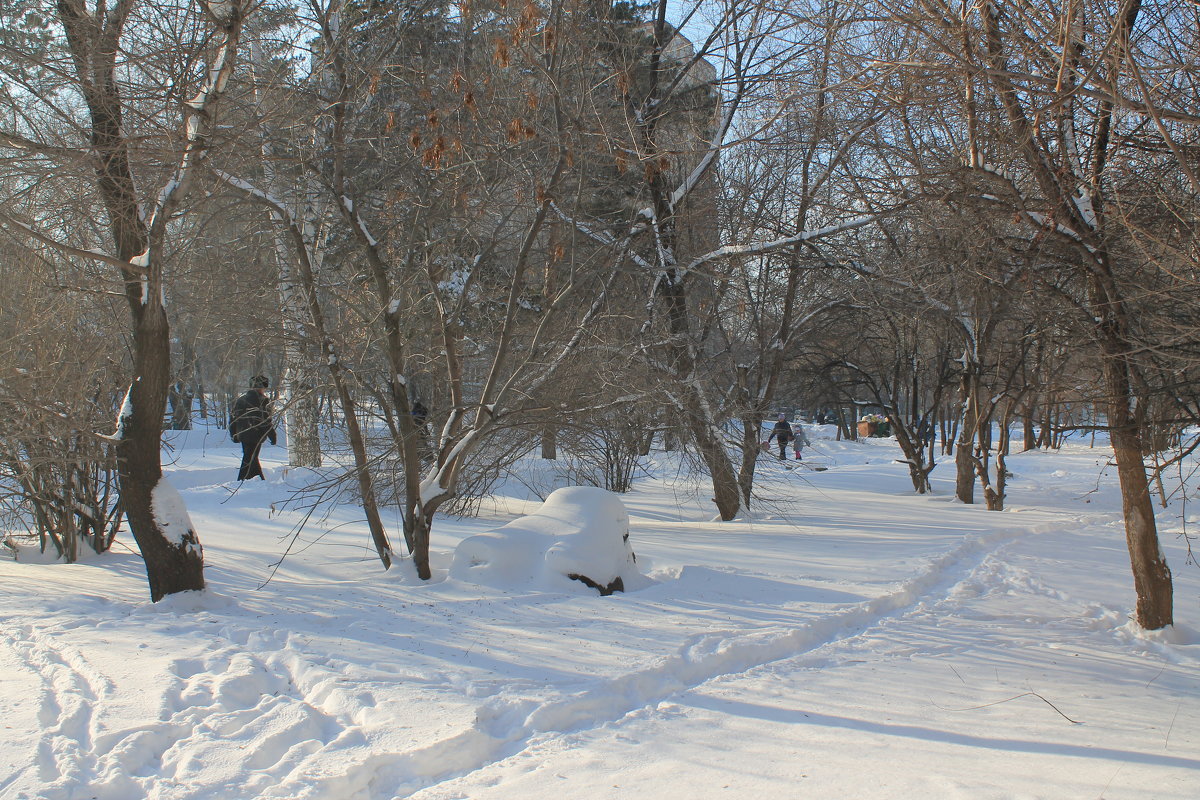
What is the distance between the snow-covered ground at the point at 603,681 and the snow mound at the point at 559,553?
7cm

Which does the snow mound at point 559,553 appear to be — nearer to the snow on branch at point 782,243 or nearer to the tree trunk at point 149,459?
the tree trunk at point 149,459

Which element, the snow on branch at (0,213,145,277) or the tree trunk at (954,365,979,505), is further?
the tree trunk at (954,365,979,505)

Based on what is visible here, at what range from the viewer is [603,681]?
14.5 feet

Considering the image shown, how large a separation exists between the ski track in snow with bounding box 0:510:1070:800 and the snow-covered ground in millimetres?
16

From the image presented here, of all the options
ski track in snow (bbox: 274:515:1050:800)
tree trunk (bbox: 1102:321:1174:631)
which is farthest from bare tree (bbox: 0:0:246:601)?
tree trunk (bbox: 1102:321:1174:631)

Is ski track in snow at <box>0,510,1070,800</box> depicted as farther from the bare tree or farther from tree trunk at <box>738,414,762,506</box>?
tree trunk at <box>738,414,762,506</box>

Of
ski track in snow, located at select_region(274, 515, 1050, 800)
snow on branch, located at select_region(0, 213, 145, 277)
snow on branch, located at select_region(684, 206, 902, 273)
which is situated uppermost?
snow on branch, located at select_region(684, 206, 902, 273)

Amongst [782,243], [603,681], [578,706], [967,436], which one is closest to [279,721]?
[578,706]

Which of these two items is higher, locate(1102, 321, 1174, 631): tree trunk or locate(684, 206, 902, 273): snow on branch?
locate(684, 206, 902, 273): snow on branch

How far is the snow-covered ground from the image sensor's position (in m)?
3.40

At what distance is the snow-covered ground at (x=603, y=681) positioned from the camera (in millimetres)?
3402

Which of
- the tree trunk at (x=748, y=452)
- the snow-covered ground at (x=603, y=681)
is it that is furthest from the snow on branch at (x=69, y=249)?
the tree trunk at (x=748, y=452)

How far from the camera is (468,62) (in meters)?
8.16

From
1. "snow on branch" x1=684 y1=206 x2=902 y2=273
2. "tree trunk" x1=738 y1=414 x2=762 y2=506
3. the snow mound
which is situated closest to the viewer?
the snow mound
